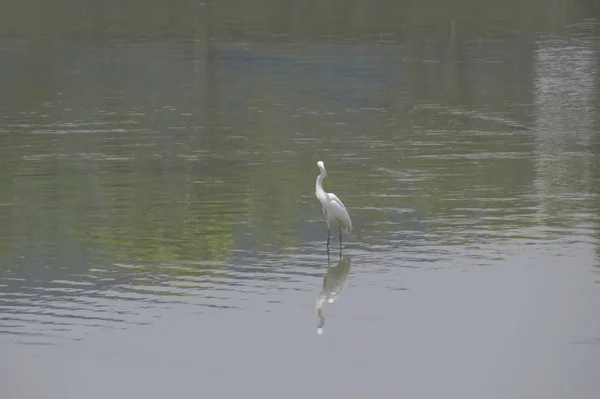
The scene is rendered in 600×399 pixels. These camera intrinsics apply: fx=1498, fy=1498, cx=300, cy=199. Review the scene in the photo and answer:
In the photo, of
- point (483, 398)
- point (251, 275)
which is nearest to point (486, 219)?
point (251, 275)

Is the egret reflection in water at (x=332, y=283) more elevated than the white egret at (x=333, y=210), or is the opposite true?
the white egret at (x=333, y=210)

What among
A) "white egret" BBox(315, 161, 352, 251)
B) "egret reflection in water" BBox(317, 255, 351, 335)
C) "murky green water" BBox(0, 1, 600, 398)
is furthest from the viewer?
"white egret" BBox(315, 161, 352, 251)

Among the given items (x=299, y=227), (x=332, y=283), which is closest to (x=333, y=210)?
(x=332, y=283)

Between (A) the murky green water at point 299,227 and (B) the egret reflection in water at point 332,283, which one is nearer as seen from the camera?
(A) the murky green water at point 299,227

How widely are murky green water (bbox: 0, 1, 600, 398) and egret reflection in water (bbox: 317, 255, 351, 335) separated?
0.18 feet

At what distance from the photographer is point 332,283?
778 inches

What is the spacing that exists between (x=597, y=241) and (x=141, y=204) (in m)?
7.83

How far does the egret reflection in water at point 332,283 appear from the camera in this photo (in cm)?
1839

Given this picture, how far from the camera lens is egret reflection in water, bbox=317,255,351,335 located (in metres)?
18.4

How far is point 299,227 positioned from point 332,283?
3560mm

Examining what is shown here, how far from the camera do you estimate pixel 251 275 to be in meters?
20.2

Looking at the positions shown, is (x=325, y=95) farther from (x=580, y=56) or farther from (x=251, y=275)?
(x=251, y=275)

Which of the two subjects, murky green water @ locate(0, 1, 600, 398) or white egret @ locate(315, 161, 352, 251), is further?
white egret @ locate(315, 161, 352, 251)

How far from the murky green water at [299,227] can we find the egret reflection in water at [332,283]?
56 mm
